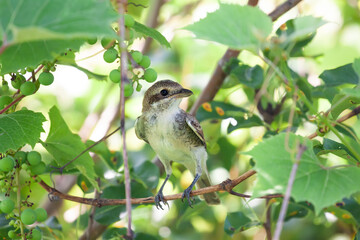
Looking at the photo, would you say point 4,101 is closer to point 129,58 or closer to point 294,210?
point 129,58

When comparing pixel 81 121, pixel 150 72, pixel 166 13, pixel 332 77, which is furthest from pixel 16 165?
pixel 166 13

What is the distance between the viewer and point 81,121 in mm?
6453

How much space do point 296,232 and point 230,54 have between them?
7.51 feet

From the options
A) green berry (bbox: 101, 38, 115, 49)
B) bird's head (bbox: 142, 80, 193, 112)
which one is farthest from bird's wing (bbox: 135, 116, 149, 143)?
green berry (bbox: 101, 38, 115, 49)

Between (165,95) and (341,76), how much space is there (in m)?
1.95

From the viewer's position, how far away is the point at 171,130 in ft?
16.2

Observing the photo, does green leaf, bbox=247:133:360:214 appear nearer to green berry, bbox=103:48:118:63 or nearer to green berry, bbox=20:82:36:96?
green berry, bbox=103:48:118:63

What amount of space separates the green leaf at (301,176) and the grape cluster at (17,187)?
146 centimetres

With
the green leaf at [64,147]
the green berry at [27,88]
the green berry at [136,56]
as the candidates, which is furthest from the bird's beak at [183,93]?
the green berry at [27,88]

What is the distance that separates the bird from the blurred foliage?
0.63 feet

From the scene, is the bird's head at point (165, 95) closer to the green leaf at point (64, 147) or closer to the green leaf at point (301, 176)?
the green leaf at point (64, 147)

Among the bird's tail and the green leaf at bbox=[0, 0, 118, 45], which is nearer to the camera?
the green leaf at bbox=[0, 0, 118, 45]

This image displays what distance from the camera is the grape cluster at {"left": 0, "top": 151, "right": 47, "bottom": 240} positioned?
3.00 meters

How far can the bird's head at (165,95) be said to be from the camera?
4891 millimetres
